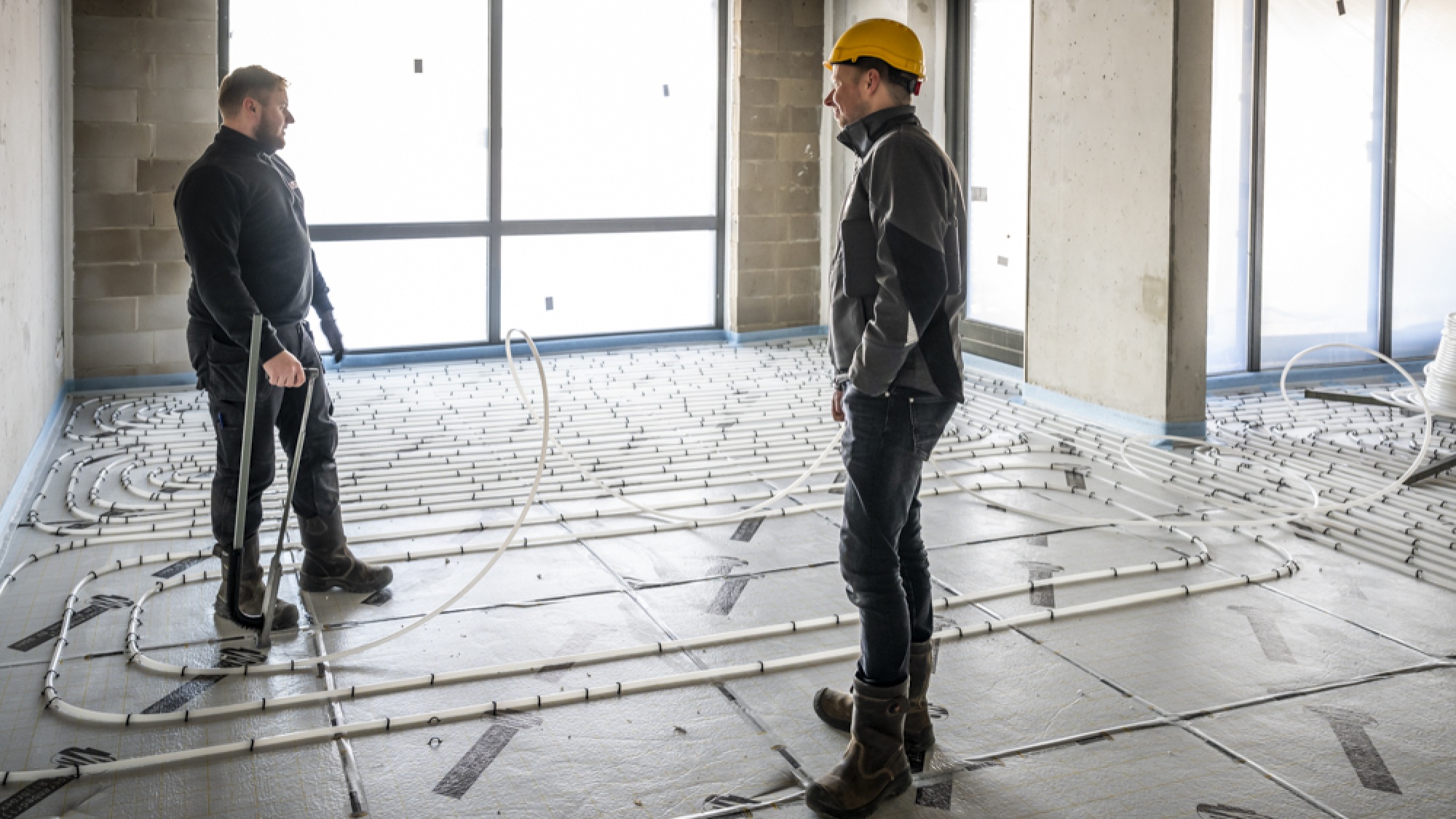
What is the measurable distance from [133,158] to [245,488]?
4495 millimetres

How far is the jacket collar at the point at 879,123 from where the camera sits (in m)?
2.53

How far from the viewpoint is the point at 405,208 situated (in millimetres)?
7883

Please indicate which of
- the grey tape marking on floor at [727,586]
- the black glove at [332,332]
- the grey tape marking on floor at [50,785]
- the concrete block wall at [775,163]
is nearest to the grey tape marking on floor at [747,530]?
the grey tape marking on floor at [727,586]

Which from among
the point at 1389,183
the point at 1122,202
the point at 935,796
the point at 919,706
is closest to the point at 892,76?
the point at 919,706

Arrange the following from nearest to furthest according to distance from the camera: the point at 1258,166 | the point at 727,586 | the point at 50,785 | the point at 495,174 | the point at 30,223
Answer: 1. the point at 50,785
2. the point at 727,586
3. the point at 30,223
4. the point at 1258,166
5. the point at 495,174

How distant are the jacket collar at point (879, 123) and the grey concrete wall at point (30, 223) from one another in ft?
11.3

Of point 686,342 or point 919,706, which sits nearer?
point 919,706

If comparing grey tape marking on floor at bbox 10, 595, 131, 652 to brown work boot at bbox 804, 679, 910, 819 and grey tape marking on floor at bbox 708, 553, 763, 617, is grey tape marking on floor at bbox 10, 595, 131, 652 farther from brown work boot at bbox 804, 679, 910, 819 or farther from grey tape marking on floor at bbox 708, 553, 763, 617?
brown work boot at bbox 804, 679, 910, 819

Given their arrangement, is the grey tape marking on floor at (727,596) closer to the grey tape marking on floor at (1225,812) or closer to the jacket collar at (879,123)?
the grey tape marking on floor at (1225,812)

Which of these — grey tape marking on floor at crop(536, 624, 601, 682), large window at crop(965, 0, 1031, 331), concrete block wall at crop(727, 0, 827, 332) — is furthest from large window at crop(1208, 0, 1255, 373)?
grey tape marking on floor at crop(536, 624, 601, 682)

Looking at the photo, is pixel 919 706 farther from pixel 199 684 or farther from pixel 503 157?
pixel 503 157

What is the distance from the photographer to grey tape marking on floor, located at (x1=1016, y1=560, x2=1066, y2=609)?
3771mm

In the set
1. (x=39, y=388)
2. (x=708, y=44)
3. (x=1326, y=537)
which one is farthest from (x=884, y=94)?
(x=708, y=44)

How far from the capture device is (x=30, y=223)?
18.0 ft
